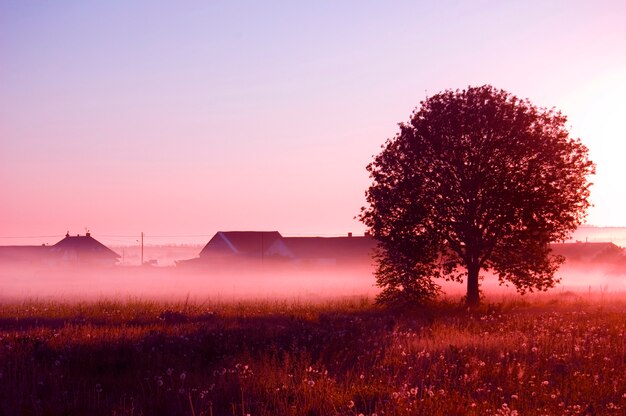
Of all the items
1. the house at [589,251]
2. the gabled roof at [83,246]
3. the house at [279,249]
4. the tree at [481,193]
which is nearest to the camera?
the tree at [481,193]

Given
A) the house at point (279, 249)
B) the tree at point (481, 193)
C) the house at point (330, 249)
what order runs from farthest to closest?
the house at point (330, 249) → the house at point (279, 249) → the tree at point (481, 193)

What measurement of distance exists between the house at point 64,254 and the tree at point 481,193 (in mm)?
85150

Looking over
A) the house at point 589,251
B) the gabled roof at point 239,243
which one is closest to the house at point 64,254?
the gabled roof at point 239,243

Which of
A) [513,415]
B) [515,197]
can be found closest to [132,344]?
[513,415]

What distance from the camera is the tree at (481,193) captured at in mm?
27812

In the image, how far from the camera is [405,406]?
8164 mm

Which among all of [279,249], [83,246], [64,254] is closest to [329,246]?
[279,249]

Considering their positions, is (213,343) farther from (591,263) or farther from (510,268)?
(591,263)

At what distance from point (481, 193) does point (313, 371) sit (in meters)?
19.8

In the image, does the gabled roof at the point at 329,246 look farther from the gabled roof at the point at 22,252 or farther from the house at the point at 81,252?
the gabled roof at the point at 22,252

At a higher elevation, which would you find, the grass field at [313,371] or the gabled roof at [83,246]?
the gabled roof at [83,246]

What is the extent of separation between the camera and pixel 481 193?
1101 inches

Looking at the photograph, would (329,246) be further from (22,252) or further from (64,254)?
(22,252)

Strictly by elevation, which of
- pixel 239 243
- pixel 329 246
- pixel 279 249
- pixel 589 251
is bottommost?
pixel 589 251
